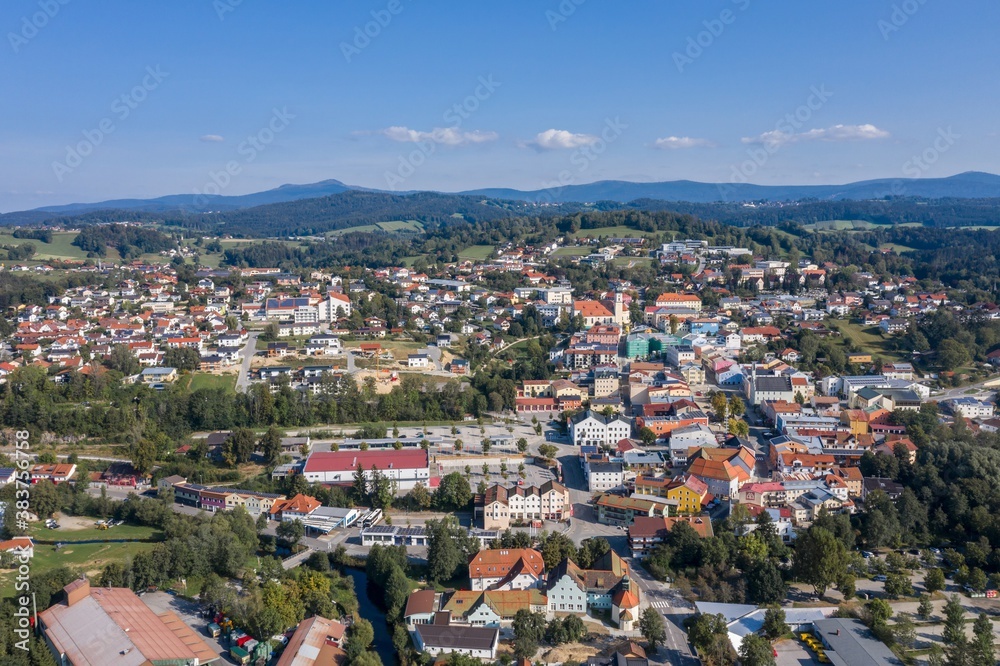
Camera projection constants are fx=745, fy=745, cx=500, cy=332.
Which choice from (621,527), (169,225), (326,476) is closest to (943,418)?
(621,527)

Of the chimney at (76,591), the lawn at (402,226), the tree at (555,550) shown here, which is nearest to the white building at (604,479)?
the tree at (555,550)

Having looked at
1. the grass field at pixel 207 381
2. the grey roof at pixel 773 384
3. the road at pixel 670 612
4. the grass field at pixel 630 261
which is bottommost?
the road at pixel 670 612

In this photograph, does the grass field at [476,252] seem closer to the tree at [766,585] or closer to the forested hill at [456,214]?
the forested hill at [456,214]

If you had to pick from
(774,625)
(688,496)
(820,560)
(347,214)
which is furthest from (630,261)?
(347,214)

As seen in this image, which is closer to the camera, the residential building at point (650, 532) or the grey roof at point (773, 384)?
the residential building at point (650, 532)

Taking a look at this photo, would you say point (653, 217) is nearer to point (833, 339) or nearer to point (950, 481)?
point (833, 339)
